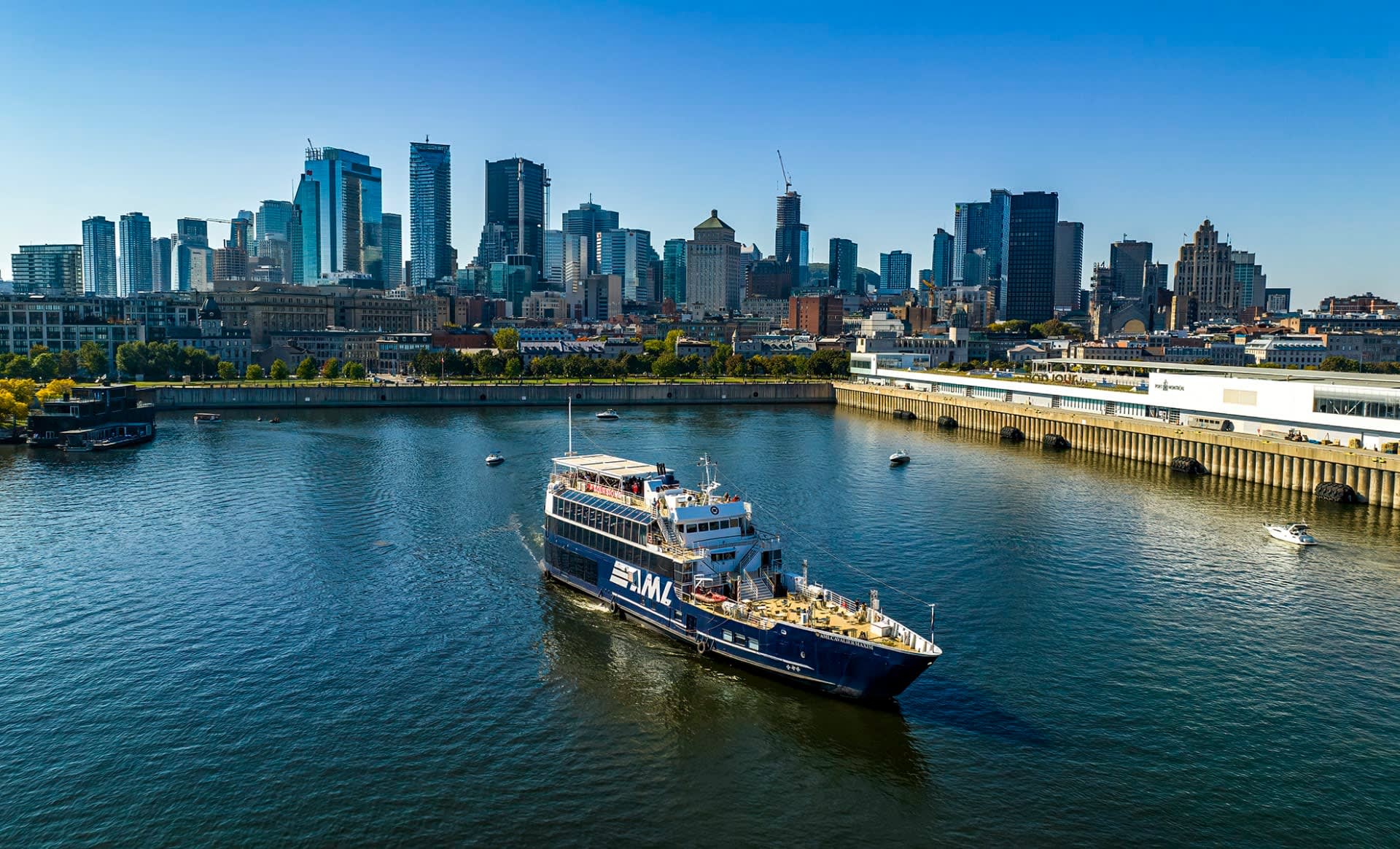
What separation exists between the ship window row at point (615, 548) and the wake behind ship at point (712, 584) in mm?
76

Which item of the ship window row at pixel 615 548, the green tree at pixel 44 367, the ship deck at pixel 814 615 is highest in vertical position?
the green tree at pixel 44 367

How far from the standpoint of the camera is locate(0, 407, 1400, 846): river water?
33000mm

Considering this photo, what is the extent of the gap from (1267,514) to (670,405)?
374 ft

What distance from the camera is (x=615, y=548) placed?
52469 millimetres

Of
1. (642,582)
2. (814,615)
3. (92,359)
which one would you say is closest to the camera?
(814,615)

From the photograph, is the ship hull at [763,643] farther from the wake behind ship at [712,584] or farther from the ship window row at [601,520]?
the ship window row at [601,520]

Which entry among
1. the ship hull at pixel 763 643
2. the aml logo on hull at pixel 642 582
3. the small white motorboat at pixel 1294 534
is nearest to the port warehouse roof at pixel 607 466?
the ship hull at pixel 763 643

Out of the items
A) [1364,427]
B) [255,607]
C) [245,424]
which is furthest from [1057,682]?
[245,424]

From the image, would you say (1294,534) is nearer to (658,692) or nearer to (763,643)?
(763,643)

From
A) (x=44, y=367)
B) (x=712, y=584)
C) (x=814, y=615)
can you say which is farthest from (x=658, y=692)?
(x=44, y=367)

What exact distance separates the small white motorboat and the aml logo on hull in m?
49.1

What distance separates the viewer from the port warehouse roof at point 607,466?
55781mm

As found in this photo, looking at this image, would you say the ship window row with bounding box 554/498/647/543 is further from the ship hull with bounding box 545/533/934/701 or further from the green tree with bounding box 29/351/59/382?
the green tree with bounding box 29/351/59/382

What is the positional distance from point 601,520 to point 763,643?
579 inches
